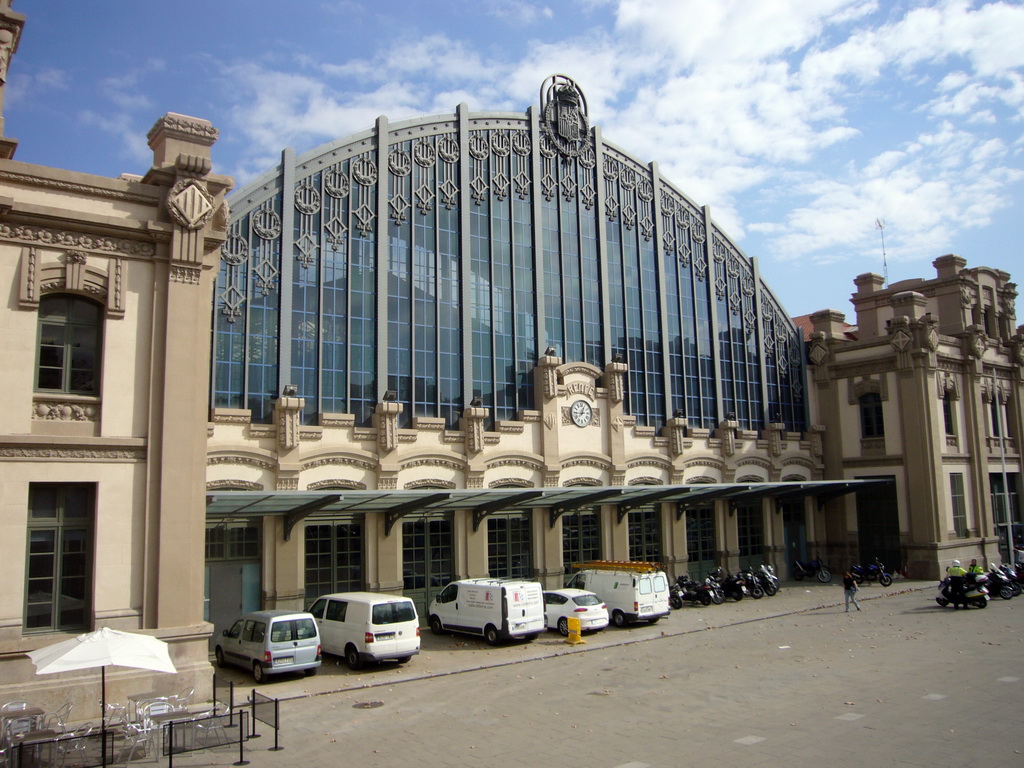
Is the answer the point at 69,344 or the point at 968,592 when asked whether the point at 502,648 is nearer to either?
the point at 69,344

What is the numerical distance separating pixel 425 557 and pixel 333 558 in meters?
3.38

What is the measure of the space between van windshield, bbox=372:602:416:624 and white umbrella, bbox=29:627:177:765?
7878 millimetres

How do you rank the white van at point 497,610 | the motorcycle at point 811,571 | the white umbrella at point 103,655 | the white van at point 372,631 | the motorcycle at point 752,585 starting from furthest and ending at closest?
the motorcycle at point 811,571 < the motorcycle at point 752,585 < the white van at point 497,610 < the white van at point 372,631 < the white umbrella at point 103,655

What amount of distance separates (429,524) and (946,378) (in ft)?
89.7

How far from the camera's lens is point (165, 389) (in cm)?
1797

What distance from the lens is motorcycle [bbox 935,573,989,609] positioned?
28906mm

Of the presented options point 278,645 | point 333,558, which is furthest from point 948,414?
point 278,645

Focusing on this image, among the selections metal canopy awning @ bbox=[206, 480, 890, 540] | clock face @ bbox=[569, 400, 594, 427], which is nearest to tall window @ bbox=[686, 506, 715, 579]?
metal canopy awning @ bbox=[206, 480, 890, 540]

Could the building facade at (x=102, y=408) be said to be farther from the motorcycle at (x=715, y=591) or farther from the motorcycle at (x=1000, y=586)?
the motorcycle at (x=1000, y=586)

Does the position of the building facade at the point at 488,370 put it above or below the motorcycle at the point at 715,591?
above

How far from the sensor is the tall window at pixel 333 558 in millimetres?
26047

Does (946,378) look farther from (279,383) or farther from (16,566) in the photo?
(16,566)

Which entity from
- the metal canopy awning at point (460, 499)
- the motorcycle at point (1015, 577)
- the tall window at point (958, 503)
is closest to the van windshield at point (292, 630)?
the metal canopy awning at point (460, 499)

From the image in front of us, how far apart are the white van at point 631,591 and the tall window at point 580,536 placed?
398cm
